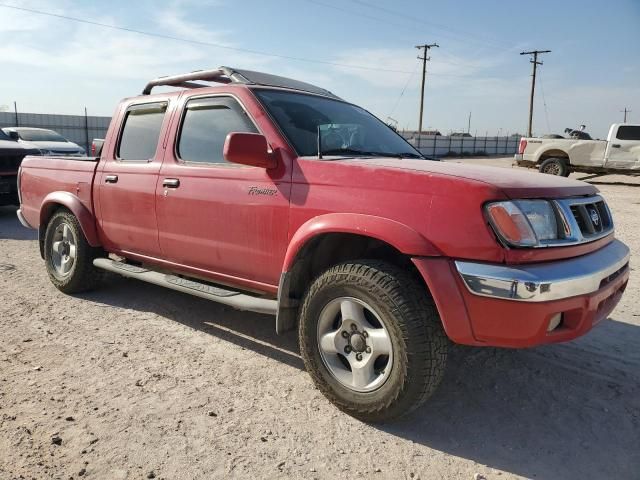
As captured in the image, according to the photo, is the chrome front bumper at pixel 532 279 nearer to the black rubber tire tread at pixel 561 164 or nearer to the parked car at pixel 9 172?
the parked car at pixel 9 172

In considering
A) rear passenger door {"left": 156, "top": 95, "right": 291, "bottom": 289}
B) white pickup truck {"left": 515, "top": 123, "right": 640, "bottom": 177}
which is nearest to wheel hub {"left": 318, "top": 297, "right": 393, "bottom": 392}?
rear passenger door {"left": 156, "top": 95, "right": 291, "bottom": 289}

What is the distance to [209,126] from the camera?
3.83 meters

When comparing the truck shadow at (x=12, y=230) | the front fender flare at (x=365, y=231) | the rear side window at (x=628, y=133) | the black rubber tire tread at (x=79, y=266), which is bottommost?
the truck shadow at (x=12, y=230)

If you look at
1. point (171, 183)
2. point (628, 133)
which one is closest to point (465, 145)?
point (628, 133)

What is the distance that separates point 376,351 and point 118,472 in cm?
137

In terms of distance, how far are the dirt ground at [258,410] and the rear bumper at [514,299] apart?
2.02 ft

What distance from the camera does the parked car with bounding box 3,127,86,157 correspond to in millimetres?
12547

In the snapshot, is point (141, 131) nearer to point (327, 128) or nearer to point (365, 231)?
point (327, 128)

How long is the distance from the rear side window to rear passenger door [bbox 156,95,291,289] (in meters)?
16.9

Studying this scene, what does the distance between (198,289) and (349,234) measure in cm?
130

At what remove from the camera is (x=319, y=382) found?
3033 mm

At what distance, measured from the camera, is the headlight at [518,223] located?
246cm

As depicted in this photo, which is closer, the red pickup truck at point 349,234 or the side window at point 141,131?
the red pickup truck at point 349,234

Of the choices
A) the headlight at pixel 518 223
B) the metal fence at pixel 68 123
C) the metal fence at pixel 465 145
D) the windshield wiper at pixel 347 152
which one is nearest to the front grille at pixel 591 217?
the headlight at pixel 518 223
